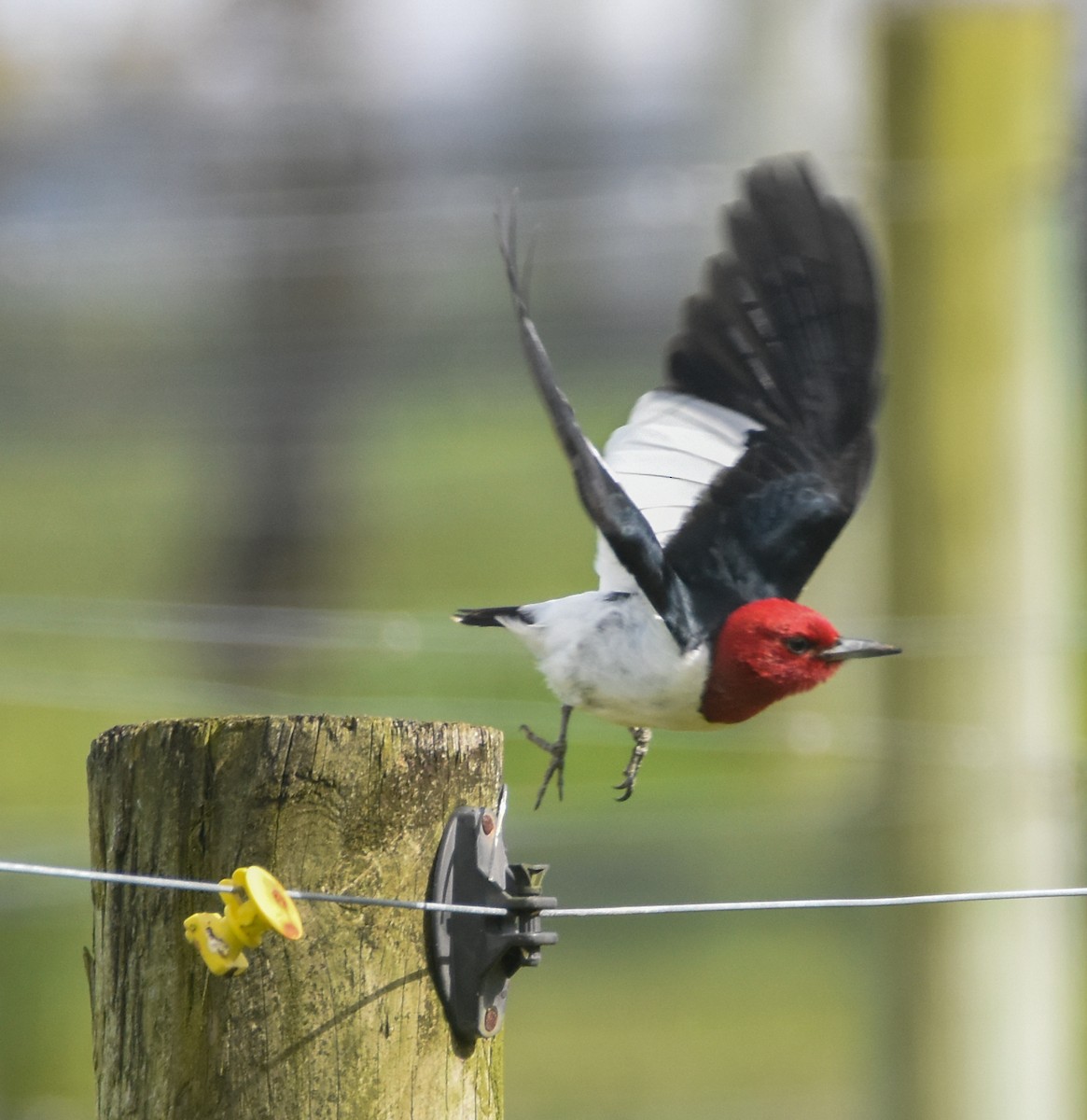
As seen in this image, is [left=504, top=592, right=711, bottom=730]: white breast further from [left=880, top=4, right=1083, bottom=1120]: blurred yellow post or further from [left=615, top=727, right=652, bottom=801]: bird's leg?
[left=880, top=4, right=1083, bottom=1120]: blurred yellow post

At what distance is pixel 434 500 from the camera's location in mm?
11141

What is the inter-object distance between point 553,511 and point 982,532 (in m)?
8.04

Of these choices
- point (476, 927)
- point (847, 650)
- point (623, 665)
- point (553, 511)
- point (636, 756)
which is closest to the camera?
point (476, 927)

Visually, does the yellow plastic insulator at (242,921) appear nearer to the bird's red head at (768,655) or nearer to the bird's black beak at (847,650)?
the bird's red head at (768,655)

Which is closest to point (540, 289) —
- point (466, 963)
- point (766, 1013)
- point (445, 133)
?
point (445, 133)

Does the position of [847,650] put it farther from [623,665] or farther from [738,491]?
[738,491]

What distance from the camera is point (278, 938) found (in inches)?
57.6

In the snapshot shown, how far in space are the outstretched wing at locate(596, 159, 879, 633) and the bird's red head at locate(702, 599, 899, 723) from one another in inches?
7.4

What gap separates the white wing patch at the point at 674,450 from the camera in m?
3.02

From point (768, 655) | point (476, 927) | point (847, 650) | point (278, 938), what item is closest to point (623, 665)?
point (768, 655)

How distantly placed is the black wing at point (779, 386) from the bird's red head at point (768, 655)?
0.17 meters

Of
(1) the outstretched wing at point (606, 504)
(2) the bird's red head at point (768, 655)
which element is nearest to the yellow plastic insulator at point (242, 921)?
(1) the outstretched wing at point (606, 504)

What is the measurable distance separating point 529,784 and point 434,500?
4.05 m

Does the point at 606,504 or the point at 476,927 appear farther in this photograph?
the point at 606,504
